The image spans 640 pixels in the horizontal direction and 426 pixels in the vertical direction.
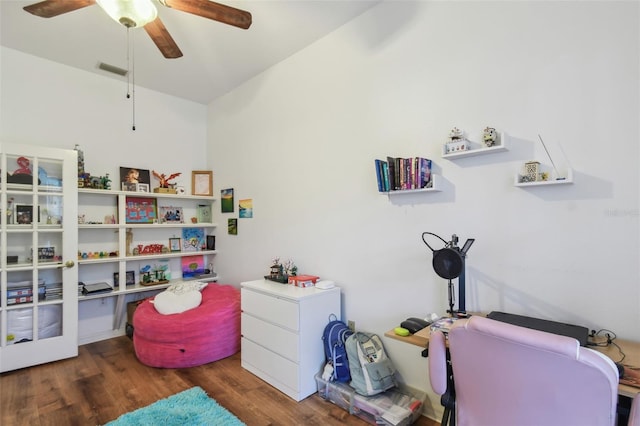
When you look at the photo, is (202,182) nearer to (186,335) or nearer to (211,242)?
(211,242)

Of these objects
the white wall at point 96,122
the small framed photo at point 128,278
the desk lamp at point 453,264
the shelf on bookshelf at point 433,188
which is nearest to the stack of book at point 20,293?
the white wall at point 96,122

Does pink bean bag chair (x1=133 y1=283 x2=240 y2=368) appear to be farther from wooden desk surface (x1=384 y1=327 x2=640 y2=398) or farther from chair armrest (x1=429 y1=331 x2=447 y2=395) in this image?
chair armrest (x1=429 y1=331 x2=447 y2=395)

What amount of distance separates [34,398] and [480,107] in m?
3.75

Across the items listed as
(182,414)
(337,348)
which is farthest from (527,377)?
(182,414)

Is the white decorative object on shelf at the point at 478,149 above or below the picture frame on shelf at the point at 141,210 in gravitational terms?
above

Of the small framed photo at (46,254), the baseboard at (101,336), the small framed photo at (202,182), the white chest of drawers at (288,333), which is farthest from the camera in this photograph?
the small framed photo at (202,182)

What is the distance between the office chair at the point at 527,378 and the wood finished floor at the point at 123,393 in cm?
112

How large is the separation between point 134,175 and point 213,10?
8.34 feet

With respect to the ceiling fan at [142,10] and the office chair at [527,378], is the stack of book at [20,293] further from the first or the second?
the office chair at [527,378]

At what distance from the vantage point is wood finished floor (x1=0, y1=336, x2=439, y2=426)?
6.88 ft

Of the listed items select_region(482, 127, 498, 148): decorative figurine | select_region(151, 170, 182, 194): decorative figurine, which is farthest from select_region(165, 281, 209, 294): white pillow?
select_region(482, 127, 498, 148): decorative figurine

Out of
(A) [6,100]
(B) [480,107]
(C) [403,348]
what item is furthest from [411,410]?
(A) [6,100]

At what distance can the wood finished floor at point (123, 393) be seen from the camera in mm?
2098

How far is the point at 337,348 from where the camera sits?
2369 mm
